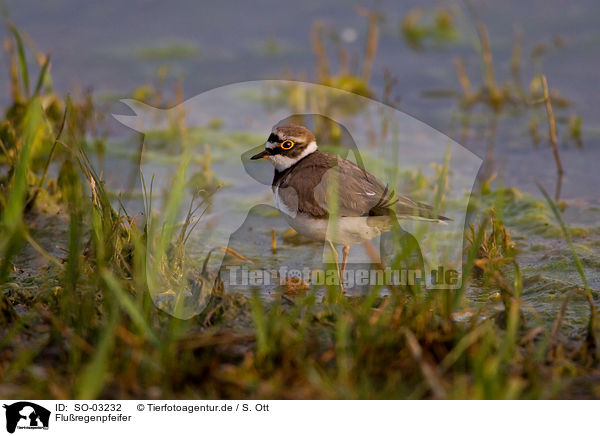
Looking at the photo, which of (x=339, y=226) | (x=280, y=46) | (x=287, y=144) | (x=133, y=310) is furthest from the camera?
(x=280, y=46)

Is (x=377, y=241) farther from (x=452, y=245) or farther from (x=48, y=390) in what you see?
(x=48, y=390)

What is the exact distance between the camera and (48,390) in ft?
12.4

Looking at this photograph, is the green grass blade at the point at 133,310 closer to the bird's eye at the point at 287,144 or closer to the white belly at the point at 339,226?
the white belly at the point at 339,226

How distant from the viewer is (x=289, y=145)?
566 cm

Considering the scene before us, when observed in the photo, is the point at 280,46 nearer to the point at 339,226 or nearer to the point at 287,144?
the point at 287,144

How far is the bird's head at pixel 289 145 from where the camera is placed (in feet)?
18.5

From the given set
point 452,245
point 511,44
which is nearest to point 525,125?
point 511,44

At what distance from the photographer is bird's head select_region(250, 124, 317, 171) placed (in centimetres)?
565

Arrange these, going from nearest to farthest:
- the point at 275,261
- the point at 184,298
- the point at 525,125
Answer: the point at 184,298 → the point at 275,261 → the point at 525,125

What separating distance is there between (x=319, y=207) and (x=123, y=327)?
1.64 meters

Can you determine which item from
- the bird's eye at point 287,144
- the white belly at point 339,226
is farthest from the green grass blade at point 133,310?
the bird's eye at point 287,144

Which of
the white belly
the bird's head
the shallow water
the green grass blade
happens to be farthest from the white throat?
the shallow water

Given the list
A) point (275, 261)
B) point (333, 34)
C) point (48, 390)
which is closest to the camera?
point (48, 390)

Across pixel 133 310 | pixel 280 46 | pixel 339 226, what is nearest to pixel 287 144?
pixel 339 226
